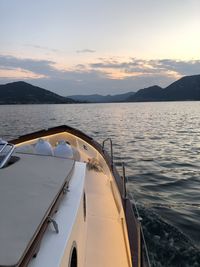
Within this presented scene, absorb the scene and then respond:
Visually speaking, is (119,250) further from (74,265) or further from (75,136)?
(75,136)

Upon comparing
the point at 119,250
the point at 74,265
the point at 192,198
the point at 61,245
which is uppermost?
the point at 61,245

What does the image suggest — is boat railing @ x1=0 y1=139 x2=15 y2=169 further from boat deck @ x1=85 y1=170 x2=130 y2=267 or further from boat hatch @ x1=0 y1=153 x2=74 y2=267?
boat deck @ x1=85 y1=170 x2=130 y2=267

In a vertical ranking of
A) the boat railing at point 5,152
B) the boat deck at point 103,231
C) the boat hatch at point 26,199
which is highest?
the boat railing at point 5,152

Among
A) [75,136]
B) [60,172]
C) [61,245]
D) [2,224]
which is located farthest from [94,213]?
[75,136]

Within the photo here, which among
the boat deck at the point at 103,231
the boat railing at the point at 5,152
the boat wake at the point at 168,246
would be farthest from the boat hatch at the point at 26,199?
the boat wake at the point at 168,246

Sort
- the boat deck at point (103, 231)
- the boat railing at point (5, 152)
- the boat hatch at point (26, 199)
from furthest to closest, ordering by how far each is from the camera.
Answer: the boat deck at point (103, 231) < the boat railing at point (5, 152) < the boat hatch at point (26, 199)

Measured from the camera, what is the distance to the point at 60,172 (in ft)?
12.4

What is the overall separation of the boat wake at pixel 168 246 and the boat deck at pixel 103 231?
1.50 m

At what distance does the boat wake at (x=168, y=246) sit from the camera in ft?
20.3

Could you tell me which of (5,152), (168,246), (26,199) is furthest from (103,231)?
(168,246)

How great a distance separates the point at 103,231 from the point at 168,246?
248 centimetres

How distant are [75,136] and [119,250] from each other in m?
6.50

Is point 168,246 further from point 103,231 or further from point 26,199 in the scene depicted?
point 26,199

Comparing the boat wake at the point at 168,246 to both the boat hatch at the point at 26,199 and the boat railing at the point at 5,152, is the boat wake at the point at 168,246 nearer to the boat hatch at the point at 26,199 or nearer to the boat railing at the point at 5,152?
the boat hatch at the point at 26,199
